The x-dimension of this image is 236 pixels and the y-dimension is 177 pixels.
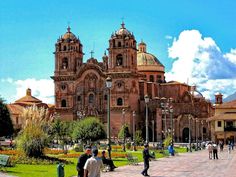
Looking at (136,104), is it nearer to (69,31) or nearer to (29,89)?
(69,31)

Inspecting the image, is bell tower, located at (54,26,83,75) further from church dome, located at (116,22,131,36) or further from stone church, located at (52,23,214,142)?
church dome, located at (116,22,131,36)

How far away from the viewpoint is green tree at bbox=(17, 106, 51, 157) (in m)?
30.3

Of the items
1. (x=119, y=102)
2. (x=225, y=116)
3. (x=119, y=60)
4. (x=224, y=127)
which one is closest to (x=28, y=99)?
(x=119, y=60)

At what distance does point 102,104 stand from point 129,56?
10109 mm

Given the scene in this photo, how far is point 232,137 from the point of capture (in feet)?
273

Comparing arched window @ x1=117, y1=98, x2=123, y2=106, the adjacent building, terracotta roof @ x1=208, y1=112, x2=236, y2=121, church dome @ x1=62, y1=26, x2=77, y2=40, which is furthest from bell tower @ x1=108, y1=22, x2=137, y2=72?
the adjacent building

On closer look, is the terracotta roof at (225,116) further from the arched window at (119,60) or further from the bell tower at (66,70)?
the bell tower at (66,70)

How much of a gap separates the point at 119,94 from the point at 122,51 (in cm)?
760

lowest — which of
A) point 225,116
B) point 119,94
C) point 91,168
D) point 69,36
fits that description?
point 91,168

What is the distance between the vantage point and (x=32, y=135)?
100 ft

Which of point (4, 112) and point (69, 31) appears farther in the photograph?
point (69, 31)

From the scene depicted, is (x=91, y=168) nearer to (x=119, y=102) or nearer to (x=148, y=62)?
(x=119, y=102)

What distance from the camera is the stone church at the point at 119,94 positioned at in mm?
93812

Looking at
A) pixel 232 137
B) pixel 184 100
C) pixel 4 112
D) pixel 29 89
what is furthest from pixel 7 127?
pixel 29 89
